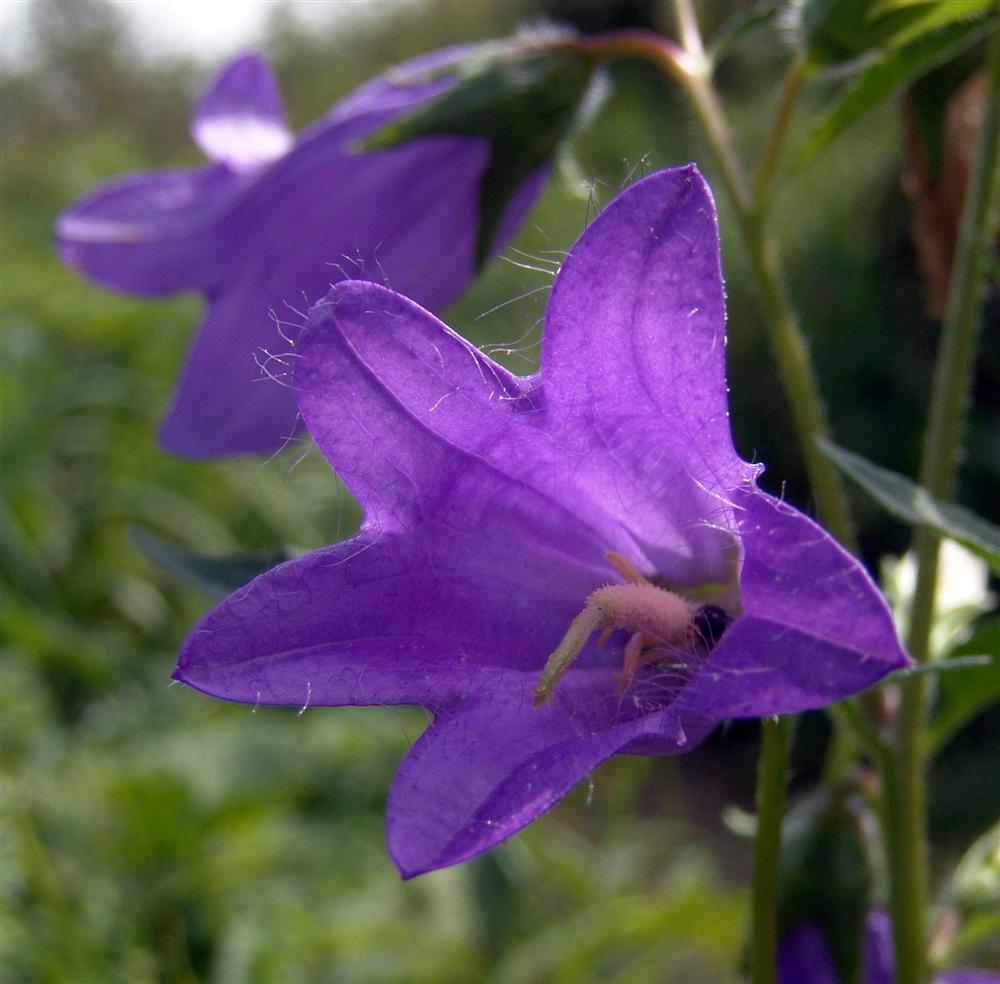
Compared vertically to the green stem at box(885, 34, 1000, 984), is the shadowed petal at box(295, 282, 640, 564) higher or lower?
higher

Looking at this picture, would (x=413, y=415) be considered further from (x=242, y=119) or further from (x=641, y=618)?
(x=242, y=119)

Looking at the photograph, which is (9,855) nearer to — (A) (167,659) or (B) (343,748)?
(B) (343,748)

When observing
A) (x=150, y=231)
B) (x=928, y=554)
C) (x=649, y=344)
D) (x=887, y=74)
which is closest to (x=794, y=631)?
(x=649, y=344)

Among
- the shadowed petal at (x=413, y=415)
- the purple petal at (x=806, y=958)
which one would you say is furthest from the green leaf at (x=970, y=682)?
the shadowed petal at (x=413, y=415)

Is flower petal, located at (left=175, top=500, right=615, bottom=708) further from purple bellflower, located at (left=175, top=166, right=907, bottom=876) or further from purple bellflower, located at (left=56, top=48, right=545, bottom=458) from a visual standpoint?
purple bellflower, located at (left=56, top=48, right=545, bottom=458)

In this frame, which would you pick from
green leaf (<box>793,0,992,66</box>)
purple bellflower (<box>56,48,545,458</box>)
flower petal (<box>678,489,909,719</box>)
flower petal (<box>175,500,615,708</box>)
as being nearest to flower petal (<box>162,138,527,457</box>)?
purple bellflower (<box>56,48,545,458</box>)

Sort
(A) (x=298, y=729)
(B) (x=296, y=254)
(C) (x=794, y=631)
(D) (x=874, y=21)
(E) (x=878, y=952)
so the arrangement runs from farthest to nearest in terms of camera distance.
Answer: (A) (x=298, y=729) < (B) (x=296, y=254) < (E) (x=878, y=952) < (D) (x=874, y=21) < (C) (x=794, y=631)

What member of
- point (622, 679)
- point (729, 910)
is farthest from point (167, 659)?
point (622, 679)
